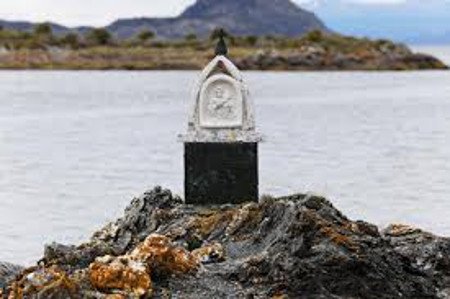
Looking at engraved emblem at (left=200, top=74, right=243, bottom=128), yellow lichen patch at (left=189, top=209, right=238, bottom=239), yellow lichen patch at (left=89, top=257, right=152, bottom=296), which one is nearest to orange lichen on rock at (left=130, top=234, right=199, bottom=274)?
yellow lichen patch at (left=89, top=257, right=152, bottom=296)

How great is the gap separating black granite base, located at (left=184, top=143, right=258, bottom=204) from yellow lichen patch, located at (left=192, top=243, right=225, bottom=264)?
3.56m

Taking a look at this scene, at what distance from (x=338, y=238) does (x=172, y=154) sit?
121 feet

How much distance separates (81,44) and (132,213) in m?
155

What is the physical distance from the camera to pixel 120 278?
1184 cm

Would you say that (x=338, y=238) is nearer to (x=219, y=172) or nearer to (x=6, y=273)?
(x=6, y=273)

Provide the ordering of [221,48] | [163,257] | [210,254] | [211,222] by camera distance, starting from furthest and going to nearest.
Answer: [221,48] < [211,222] < [210,254] < [163,257]

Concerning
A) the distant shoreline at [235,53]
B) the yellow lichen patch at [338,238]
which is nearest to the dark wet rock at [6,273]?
the yellow lichen patch at [338,238]

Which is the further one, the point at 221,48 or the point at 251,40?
the point at 251,40

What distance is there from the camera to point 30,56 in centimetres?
16688

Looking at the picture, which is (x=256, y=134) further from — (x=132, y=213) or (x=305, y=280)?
(x=305, y=280)

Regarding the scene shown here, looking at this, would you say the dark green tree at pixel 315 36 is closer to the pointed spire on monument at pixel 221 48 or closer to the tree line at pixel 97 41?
the tree line at pixel 97 41

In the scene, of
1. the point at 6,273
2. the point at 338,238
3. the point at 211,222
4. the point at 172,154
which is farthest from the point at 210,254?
the point at 172,154

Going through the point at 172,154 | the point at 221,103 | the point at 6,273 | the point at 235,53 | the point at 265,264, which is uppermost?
the point at 221,103

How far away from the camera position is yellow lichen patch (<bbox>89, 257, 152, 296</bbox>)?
38.6 feet
